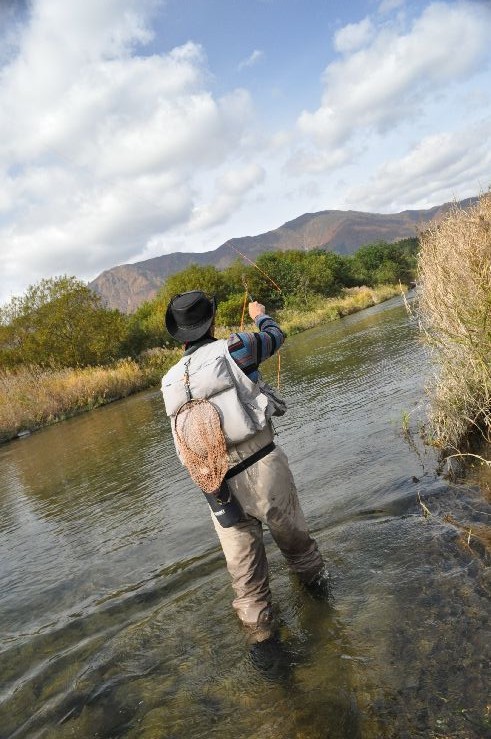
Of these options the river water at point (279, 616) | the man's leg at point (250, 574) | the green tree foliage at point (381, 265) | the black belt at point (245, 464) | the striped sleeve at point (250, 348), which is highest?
the green tree foliage at point (381, 265)

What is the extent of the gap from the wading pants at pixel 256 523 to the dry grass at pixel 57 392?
21.1 metres

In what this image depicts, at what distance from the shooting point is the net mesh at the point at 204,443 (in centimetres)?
386

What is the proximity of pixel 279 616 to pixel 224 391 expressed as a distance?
1.96 m

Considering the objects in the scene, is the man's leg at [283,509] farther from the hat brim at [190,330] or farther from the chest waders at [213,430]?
the hat brim at [190,330]

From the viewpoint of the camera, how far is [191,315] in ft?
13.6

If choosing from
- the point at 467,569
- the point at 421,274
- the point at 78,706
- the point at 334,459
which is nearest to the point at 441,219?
the point at 421,274

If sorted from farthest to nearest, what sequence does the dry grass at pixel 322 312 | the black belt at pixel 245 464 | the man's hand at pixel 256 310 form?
1. the dry grass at pixel 322 312
2. the man's hand at pixel 256 310
3. the black belt at pixel 245 464

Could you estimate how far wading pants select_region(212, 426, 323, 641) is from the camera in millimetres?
4000

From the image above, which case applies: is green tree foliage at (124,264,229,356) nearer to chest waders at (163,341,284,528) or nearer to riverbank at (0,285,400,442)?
riverbank at (0,285,400,442)

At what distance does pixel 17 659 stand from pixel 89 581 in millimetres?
1392

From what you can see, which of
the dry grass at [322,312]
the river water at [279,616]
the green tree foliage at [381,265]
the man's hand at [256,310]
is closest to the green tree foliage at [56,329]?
the dry grass at [322,312]

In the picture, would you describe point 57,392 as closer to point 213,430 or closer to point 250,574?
point 250,574

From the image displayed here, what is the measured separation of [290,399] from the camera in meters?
14.5

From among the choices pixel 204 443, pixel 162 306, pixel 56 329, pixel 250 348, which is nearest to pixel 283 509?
pixel 204 443
